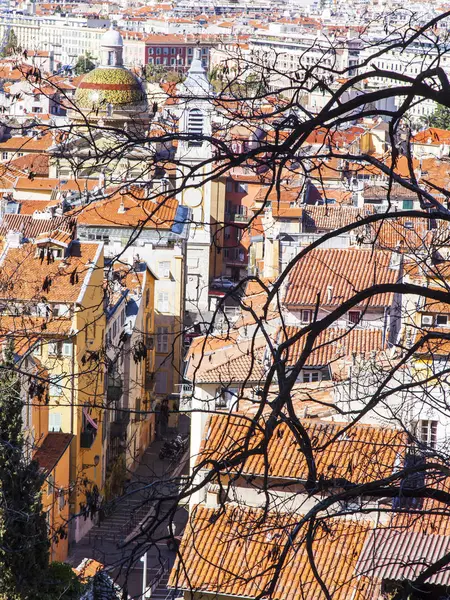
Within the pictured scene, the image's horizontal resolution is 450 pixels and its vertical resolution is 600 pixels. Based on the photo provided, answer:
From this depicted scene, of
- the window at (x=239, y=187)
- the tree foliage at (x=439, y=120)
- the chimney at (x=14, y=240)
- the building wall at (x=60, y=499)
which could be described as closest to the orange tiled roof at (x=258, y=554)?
the building wall at (x=60, y=499)

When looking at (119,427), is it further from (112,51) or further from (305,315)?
(112,51)

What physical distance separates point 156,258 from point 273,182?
29.8 metres

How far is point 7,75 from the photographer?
96062 mm

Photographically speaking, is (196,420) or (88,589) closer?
(88,589)

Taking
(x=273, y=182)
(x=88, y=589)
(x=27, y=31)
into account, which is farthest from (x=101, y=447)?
(x=27, y=31)

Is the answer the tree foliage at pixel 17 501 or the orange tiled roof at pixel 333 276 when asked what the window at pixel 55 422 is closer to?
the orange tiled roof at pixel 333 276

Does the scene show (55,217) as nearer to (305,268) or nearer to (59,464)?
(305,268)

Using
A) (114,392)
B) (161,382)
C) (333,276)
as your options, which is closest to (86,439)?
(333,276)

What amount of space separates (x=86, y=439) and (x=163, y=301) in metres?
10.7

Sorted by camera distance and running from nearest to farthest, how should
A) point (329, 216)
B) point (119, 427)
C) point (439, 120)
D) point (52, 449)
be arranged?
point (52, 449) → point (119, 427) → point (329, 216) → point (439, 120)

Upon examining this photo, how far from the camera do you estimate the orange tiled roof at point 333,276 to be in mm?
24312

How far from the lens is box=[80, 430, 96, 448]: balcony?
2431 cm

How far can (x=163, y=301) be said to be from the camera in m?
34.9

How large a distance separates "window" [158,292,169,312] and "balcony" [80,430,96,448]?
10362 millimetres
